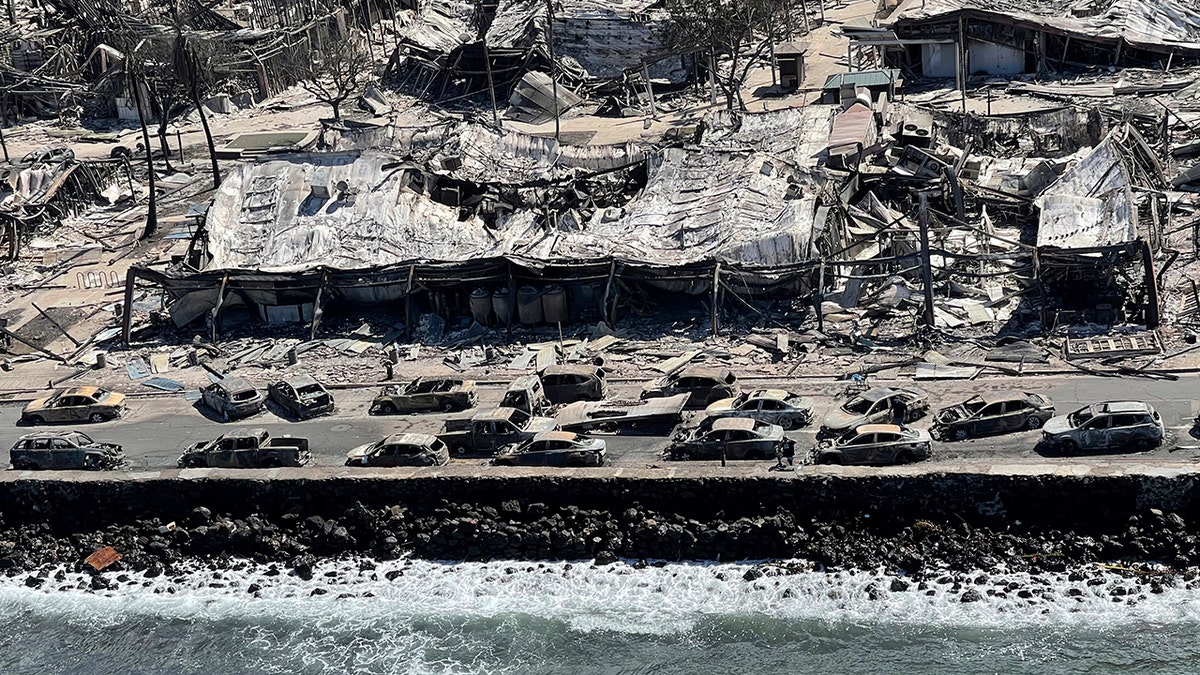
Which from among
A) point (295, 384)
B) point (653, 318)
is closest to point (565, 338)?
point (653, 318)

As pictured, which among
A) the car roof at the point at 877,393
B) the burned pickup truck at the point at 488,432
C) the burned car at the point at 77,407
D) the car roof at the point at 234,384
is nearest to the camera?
the car roof at the point at 877,393

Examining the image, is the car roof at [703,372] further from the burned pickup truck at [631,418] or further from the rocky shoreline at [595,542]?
the rocky shoreline at [595,542]

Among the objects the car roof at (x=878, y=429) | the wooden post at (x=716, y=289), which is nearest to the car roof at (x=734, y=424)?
the car roof at (x=878, y=429)

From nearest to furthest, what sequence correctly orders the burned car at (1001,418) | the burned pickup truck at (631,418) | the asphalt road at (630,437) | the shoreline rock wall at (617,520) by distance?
the shoreline rock wall at (617,520) < the asphalt road at (630,437) < the burned car at (1001,418) < the burned pickup truck at (631,418)

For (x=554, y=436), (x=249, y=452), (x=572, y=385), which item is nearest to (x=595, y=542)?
(x=554, y=436)

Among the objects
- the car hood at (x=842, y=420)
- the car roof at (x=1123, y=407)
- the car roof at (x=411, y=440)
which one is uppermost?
the car roof at (x=1123, y=407)

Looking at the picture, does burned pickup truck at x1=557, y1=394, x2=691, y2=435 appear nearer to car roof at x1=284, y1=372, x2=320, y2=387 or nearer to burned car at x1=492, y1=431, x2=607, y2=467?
burned car at x1=492, y1=431, x2=607, y2=467

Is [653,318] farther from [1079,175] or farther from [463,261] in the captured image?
[1079,175]

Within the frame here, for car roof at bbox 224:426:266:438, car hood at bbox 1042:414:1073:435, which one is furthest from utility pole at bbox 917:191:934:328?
car roof at bbox 224:426:266:438
